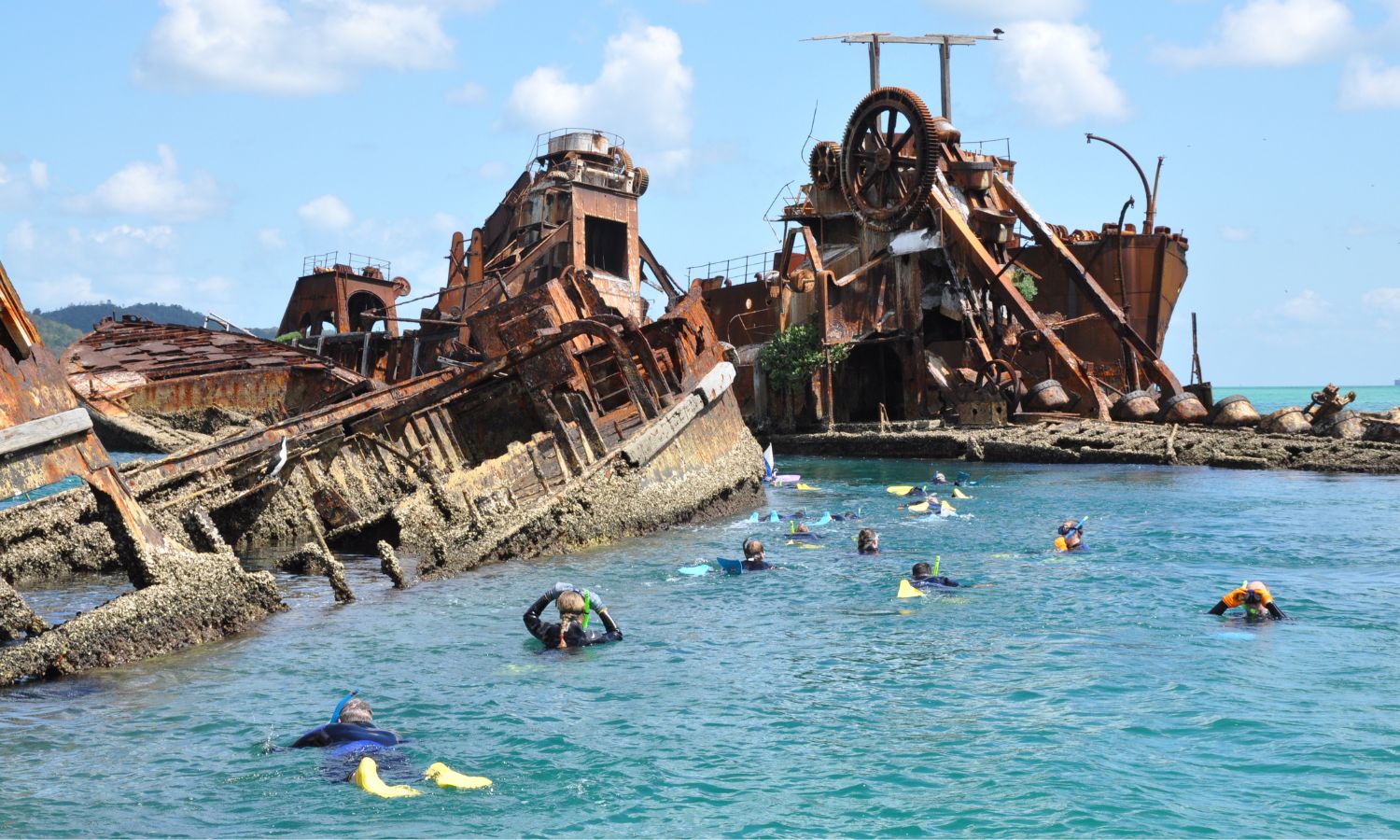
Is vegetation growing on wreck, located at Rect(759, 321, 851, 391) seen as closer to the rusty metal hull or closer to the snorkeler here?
the rusty metal hull

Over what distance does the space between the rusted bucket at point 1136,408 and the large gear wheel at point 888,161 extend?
7.49 metres

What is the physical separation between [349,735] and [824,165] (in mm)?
34803

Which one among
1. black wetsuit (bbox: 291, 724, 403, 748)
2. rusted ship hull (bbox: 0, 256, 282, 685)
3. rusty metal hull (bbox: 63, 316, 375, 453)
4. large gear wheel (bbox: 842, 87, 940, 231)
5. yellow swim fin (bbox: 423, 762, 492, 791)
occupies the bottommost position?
yellow swim fin (bbox: 423, 762, 492, 791)

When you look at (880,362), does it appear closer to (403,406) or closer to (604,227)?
(604,227)

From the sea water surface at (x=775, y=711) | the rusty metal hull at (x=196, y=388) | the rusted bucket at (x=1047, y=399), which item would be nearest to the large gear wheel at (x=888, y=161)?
the rusted bucket at (x=1047, y=399)

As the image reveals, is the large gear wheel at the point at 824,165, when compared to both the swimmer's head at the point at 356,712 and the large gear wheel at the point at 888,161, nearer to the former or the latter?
the large gear wheel at the point at 888,161

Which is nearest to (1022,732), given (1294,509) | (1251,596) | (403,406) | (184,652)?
(1251,596)

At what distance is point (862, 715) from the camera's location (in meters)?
9.68

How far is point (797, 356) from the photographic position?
3550cm

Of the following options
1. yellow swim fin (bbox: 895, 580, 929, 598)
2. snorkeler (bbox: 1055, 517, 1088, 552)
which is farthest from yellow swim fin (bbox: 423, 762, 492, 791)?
snorkeler (bbox: 1055, 517, 1088, 552)

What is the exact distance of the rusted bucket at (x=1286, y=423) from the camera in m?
29.0

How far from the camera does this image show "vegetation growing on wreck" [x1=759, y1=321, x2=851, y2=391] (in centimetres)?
3525

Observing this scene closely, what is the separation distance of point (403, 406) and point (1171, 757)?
1143 cm

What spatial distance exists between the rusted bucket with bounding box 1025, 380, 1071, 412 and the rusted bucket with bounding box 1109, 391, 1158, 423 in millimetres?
1288
